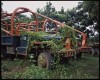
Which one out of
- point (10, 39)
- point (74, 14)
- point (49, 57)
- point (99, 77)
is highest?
point (74, 14)

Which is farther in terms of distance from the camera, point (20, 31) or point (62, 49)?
point (20, 31)

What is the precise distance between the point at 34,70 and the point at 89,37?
10.8 m

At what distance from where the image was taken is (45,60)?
25.9 ft

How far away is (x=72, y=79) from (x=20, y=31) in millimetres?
3989

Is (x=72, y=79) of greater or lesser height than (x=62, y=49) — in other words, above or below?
below

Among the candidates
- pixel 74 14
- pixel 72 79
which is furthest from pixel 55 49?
pixel 74 14

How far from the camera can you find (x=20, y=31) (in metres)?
9.63

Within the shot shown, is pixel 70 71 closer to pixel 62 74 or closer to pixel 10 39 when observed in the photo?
pixel 62 74

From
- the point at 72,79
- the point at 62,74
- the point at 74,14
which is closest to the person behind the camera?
the point at 72,79

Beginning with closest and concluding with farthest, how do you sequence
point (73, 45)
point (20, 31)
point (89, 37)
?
point (73, 45) < point (20, 31) < point (89, 37)

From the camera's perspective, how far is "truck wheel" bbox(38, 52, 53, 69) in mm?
7812

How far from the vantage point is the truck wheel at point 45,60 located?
7.81 metres

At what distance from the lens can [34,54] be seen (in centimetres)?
884

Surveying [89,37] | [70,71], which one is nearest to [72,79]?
[70,71]
